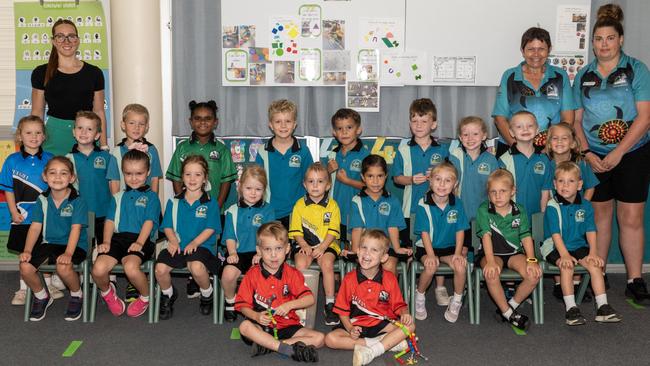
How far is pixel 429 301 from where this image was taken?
434cm

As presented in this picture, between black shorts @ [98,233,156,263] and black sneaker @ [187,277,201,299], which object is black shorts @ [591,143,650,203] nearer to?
black sneaker @ [187,277,201,299]

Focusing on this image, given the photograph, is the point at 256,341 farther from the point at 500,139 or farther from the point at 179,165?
the point at 500,139

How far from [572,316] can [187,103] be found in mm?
2902

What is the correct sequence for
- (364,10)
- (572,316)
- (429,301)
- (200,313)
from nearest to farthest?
(572,316) < (200,313) < (429,301) < (364,10)

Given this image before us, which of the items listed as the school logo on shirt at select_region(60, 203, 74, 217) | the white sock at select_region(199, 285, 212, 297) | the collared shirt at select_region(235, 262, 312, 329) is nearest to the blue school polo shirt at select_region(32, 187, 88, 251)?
the school logo on shirt at select_region(60, 203, 74, 217)

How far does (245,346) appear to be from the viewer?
351cm

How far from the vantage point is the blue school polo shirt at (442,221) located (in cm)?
400

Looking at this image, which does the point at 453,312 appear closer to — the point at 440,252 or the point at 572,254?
the point at 440,252

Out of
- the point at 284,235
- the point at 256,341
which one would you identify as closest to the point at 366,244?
the point at 284,235

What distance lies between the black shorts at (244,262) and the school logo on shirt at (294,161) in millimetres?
690

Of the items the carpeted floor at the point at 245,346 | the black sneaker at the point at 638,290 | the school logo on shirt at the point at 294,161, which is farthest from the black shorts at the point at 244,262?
the black sneaker at the point at 638,290

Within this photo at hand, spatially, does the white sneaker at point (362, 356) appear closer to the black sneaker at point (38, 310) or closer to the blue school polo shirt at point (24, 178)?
the black sneaker at point (38, 310)

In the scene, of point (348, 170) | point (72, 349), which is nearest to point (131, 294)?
point (72, 349)

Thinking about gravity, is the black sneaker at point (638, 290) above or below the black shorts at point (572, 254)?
below
